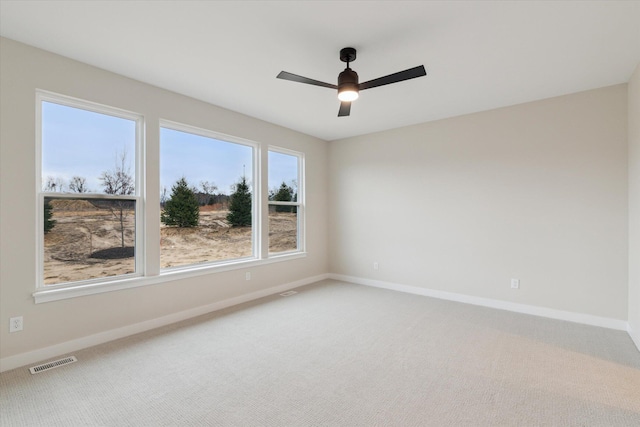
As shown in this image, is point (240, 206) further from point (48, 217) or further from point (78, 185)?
point (48, 217)

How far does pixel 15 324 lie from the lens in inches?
98.3

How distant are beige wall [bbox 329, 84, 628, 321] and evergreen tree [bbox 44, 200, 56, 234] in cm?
420

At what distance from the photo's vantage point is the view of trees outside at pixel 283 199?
16.3 ft

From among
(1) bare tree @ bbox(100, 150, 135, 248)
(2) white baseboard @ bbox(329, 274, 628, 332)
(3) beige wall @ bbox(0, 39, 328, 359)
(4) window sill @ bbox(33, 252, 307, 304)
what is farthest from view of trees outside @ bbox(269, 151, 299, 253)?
(1) bare tree @ bbox(100, 150, 135, 248)

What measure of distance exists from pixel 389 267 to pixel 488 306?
5.09 feet

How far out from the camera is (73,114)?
9.54 feet

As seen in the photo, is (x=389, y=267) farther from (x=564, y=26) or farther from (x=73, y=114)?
(x=73, y=114)

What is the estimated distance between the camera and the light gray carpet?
1.92m

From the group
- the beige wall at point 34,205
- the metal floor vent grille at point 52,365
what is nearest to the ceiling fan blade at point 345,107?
the beige wall at point 34,205

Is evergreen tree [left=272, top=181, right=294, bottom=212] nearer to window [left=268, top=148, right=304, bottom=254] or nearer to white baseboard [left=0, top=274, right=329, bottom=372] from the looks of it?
window [left=268, top=148, right=304, bottom=254]

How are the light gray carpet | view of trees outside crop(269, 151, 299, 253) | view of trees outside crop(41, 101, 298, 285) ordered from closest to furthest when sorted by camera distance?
the light gray carpet → view of trees outside crop(41, 101, 298, 285) → view of trees outside crop(269, 151, 299, 253)

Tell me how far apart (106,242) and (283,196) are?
267cm

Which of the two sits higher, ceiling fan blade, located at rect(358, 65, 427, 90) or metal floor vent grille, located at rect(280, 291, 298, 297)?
ceiling fan blade, located at rect(358, 65, 427, 90)

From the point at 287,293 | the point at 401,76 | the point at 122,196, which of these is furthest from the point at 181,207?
the point at 401,76
